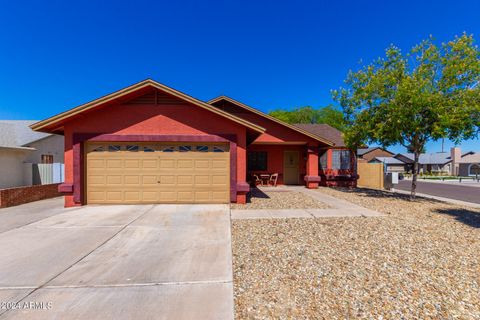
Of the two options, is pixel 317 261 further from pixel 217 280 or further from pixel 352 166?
pixel 352 166

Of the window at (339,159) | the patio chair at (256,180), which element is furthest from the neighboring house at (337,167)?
the patio chair at (256,180)

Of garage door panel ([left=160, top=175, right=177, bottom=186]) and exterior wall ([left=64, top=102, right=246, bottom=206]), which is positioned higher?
exterior wall ([left=64, top=102, right=246, bottom=206])

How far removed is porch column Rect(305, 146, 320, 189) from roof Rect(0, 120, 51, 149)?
18.6m

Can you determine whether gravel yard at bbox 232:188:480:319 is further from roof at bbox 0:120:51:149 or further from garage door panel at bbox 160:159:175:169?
roof at bbox 0:120:51:149

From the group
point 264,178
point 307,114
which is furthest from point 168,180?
point 307,114

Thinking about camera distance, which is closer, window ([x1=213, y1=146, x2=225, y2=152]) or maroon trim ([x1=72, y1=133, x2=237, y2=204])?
maroon trim ([x1=72, y1=133, x2=237, y2=204])

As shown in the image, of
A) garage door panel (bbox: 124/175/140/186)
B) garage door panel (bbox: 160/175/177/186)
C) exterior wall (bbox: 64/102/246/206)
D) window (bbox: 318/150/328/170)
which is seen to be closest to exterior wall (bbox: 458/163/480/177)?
window (bbox: 318/150/328/170)

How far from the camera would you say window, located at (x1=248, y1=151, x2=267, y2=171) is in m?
16.2

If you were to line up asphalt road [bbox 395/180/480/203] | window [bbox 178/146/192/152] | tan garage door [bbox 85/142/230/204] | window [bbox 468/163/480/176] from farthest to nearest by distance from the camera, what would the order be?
1. window [bbox 468/163/480/176]
2. asphalt road [bbox 395/180/480/203]
3. window [bbox 178/146/192/152]
4. tan garage door [bbox 85/142/230/204]

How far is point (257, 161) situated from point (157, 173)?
8521 millimetres

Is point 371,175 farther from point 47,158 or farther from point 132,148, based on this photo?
point 47,158

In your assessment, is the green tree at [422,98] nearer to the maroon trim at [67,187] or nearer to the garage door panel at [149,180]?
the garage door panel at [149,180]

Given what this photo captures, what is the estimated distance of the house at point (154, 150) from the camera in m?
8.94

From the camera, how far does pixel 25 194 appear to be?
384 inches
